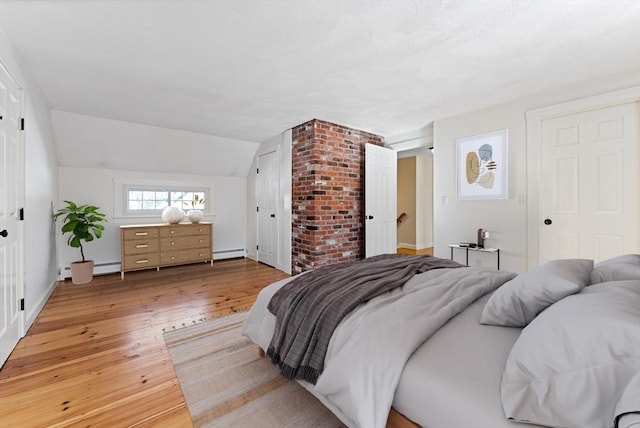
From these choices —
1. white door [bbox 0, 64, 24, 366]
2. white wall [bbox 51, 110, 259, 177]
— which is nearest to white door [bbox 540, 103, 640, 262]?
white wall [bbox 51, 110, 259, 177]

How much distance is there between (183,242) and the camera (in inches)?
186

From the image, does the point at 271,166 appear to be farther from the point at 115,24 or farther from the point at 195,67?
the point at 115,24

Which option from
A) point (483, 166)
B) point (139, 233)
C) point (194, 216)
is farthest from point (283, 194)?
point (483, 166)

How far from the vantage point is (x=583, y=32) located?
2.02m

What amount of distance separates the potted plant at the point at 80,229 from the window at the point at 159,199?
0.89 metres

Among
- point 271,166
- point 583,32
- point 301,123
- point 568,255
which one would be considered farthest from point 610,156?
point 271,166

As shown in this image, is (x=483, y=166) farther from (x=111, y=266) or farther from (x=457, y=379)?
(x=111, y=266)

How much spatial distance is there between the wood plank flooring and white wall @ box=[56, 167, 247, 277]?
74 cm

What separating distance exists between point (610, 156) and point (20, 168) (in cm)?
530

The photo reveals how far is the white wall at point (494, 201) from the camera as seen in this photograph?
315 cm

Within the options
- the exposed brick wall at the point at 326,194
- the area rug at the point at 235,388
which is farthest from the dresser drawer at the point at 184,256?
the area rug at the point at 235,388

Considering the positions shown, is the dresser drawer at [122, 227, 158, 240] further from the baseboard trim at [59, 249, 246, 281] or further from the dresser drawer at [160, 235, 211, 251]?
the baseboard trim at [59, 249, 246, 281]

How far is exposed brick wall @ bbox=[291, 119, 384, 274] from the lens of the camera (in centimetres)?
396

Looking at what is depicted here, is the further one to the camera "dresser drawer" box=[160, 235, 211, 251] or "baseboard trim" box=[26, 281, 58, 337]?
"dresser drawer" box=[160, 235, 211, 251]
